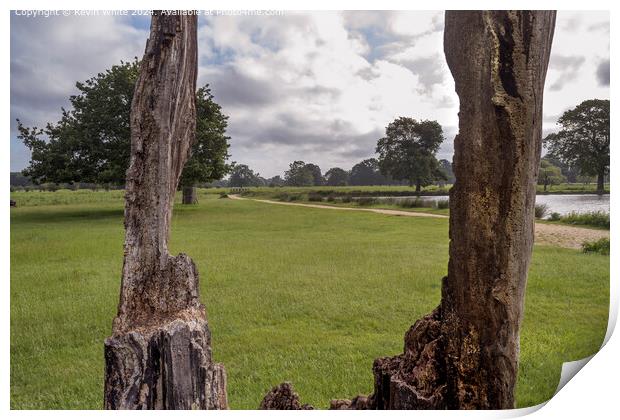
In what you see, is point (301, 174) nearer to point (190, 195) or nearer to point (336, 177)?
point (336, 177)

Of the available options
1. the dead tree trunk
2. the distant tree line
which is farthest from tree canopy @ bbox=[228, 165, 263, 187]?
the dead tree trunk

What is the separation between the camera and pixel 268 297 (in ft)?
10.1

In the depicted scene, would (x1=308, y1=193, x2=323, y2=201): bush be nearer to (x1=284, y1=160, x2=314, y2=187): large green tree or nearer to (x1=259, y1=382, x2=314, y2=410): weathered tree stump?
(x1=284, y1=160, x2=314, y2=187): large green tree

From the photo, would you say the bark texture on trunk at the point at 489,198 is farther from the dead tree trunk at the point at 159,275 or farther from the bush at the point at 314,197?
the bush at the point at 314,197

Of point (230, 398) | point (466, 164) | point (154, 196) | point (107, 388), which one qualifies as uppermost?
point (466, 164)

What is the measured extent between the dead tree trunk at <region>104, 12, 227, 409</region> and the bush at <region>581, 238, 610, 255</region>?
2.19 m

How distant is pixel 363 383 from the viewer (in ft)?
7.04

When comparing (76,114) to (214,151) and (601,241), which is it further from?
(601,241)

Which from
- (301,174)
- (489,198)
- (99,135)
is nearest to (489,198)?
(489,198)

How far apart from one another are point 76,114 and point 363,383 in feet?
6.79

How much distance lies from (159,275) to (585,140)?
214 cm

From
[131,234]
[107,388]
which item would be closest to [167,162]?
[131,234]

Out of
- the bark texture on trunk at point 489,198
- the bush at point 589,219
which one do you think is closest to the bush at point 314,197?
the bark texture on trunk at point 489,198

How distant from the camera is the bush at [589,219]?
93.3 inches
